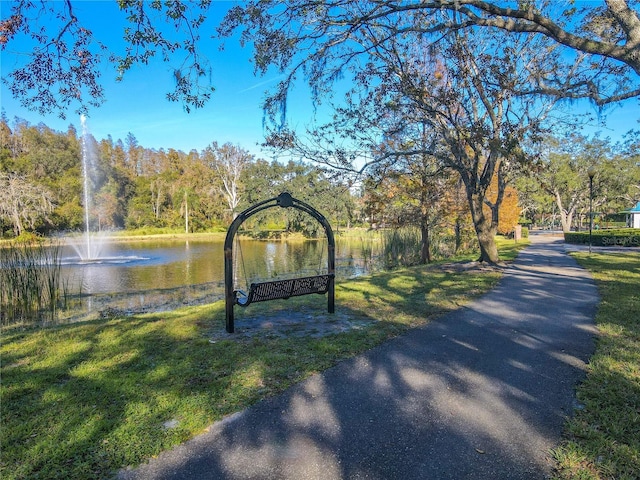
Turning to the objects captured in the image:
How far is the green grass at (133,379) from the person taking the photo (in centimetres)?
236

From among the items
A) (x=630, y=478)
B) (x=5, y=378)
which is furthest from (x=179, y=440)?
(x=630, y=478)

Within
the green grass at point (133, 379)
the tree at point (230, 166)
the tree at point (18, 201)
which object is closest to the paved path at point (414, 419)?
the green grass at point (133, 379)

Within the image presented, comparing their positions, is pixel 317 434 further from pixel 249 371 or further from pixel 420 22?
pixel 420 22

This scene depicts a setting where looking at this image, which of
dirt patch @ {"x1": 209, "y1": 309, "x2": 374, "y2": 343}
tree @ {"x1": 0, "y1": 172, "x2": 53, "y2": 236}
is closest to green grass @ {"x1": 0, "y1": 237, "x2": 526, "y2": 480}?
dirt patch @ {"x1": 209, "y1": 309, "x2": 374, "y2": 343}

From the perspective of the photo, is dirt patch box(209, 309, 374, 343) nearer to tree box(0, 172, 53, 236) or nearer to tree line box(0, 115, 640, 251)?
tree line box(0, 115, 640, 251)

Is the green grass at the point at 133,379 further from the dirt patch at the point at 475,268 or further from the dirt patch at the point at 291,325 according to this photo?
the dirt patch at the point at 475,268

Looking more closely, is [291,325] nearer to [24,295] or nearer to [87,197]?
[24,295]

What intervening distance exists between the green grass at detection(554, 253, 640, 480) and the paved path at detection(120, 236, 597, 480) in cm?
11

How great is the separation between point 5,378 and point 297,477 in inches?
121

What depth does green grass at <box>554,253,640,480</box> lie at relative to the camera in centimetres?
221

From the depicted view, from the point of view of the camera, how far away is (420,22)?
7766mm

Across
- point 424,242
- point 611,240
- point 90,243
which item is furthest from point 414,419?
point 90,243

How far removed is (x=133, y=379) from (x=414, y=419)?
8.00ft

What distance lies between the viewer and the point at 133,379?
11.1ft
